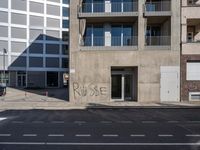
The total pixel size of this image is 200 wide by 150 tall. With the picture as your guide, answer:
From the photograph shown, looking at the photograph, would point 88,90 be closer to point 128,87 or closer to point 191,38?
point 128,87

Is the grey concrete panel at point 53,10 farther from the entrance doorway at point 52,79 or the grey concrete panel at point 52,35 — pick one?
the entrance doorway at point 52,79

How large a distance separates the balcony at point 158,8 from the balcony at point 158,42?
2.22 m

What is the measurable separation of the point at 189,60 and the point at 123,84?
6.15 meters

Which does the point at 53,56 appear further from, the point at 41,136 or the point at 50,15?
the point at 41,136

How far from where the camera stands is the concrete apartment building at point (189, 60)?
25156mm

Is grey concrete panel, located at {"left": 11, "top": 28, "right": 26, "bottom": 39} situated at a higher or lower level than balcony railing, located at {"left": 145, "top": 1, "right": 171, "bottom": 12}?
higher

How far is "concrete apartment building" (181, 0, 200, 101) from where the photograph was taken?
82.5ft

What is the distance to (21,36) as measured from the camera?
62.3m

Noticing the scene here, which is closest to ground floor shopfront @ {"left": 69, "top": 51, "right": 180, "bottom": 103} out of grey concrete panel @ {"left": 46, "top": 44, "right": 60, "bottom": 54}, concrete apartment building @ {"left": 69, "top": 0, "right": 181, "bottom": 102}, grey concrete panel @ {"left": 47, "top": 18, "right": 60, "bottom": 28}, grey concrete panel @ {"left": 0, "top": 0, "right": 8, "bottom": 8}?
concrete apartment building @ {"left": 69, "top": 0, "right": 181, "bottom": 102}

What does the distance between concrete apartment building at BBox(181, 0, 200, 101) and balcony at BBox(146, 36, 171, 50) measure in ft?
4.49

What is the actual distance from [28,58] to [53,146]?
183 ft

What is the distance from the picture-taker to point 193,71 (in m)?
25.5

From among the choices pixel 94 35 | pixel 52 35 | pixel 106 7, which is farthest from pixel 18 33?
pixel 106 7

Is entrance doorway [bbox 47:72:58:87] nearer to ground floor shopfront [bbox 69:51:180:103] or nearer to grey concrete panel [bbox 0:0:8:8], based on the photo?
grey concrete panel [bbox 0:0:8:8]
